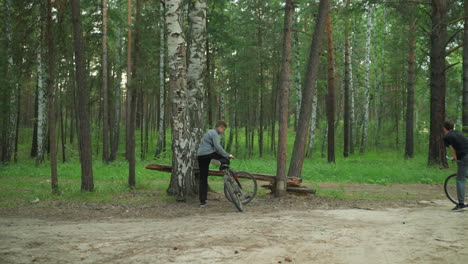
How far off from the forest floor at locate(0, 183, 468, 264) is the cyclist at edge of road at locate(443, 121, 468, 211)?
517 mm

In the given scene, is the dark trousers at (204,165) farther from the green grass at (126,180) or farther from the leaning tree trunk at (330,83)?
the leaning tree trunk at (330,83)

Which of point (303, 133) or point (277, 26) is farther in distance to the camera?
point (277, 26)

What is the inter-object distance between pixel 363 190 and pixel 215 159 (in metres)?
5.96

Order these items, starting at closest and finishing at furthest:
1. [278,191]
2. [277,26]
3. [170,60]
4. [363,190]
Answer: [170,60] < [278,191] < [363,190] < [277,26]

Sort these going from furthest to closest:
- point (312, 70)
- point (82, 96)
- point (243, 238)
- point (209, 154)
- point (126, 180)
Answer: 1. point (126, 180)
2. point (312, 70)
3. point (82, 96)
4. point (209, 154)
5. point (243, 238)

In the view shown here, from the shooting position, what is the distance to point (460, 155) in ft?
28.2

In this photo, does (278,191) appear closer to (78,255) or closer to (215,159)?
(215,159)

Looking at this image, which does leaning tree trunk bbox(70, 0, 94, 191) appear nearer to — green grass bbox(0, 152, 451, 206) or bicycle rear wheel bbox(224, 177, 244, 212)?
green grass bbox(0, 152, 451, 206)

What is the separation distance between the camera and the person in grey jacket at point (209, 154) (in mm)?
8906

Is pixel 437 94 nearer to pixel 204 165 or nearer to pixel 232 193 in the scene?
pixel 232 193

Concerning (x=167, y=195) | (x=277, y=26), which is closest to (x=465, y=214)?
(x=167, y=195)

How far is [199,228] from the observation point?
6512 millimetres

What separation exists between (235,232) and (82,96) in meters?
6.45

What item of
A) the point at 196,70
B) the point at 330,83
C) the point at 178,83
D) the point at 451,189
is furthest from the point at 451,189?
the point at 330,83
